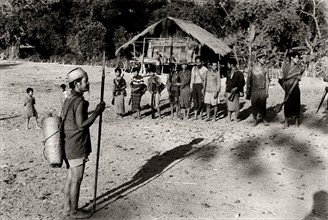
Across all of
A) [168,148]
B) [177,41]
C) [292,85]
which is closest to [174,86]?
[168,148]

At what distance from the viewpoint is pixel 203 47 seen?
97.5 ft

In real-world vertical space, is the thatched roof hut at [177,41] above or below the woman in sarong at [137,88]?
above

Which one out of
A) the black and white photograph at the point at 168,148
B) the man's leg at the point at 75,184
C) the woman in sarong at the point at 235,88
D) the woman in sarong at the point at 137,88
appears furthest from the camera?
the woman in sarong at the point at 137,88

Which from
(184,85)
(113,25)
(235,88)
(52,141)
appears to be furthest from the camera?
(113,25)

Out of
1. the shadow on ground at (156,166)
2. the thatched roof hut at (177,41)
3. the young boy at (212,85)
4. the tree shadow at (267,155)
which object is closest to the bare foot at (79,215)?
the shadow on ground at (156,166)

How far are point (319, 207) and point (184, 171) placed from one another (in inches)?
93.8

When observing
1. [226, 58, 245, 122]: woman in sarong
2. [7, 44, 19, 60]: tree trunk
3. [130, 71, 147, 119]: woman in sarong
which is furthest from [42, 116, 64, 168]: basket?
[7, 44, 19, 60]: tree trunk

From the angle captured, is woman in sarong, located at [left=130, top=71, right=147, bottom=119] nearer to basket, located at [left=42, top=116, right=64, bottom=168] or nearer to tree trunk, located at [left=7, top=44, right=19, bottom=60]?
basket, located at [left=42, top=116, right=64, bottom=168]

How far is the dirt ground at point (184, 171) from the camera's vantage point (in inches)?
215

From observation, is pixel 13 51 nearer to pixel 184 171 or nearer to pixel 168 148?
pixel 168 148

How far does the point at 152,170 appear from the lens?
724cm

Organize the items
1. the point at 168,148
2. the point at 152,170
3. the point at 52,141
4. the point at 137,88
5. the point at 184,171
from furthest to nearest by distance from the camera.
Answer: the point at 137,88, the point at 168,148, the point at 152,170, the point at 184,171, the point at 52,141

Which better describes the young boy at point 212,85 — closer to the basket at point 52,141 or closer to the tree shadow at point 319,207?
the tree shadow at point 319,207

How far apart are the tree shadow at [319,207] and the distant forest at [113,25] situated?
85.1 ft
